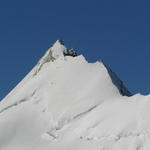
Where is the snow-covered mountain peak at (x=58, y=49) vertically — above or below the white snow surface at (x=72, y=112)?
above

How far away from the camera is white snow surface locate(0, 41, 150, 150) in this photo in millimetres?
62469

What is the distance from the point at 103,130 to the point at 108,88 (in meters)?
8.19

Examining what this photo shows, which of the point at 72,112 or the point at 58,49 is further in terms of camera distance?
the point at 58,49

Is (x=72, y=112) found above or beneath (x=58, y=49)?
beneath

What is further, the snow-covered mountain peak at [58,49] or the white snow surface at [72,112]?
the snow-covered mountain peak at [58,49]

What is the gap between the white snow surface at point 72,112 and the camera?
62.5m

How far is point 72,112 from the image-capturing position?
67.8m

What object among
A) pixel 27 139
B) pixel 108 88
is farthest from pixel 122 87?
pixel 27 139

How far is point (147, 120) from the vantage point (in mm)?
62375

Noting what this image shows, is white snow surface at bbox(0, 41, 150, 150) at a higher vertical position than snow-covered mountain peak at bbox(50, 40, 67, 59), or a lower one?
lower

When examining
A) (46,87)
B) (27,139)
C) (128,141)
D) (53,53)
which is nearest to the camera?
(128,141)

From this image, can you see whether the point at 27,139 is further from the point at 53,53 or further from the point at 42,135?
the point at 53,53

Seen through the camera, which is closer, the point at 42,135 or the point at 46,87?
the point at 42,135

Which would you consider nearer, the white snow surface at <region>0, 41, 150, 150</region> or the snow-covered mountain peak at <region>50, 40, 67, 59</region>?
the white snow surface at <region>0, 41, 150, 150</region>
